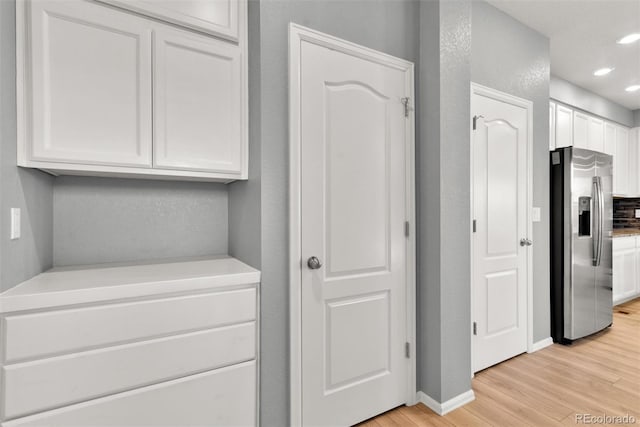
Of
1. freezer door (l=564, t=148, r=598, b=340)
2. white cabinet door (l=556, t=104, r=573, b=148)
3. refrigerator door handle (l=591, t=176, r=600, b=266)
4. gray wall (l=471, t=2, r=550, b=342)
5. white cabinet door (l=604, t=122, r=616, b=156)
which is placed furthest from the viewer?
white cabinet door (l=604, t=122, r=616, b=156)

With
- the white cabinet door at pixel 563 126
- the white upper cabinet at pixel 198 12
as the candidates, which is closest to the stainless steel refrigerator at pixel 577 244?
the white cabinet door at pixel 563 126

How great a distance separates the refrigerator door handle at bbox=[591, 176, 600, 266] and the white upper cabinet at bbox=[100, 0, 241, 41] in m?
3.50

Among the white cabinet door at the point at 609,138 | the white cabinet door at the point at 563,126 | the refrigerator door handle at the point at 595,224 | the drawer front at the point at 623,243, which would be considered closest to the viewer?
the refrigerator door handle at the point at 595,224

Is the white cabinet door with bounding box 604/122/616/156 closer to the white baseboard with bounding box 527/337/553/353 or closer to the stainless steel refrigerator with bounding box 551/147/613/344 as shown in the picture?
the stainless steel refrigerator with bounding box 551/147/613/344

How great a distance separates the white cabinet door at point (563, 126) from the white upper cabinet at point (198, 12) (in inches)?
151

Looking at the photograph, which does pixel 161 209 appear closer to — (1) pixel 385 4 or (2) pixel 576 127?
(1) pixel 385 4

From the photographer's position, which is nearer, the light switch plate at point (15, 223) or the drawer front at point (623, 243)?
the light switch plate at point (15, 223)

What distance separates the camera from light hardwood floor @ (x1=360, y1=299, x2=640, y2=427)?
6.16ft

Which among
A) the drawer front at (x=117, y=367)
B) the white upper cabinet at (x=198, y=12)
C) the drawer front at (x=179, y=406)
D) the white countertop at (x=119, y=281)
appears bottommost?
the drawer front at (x=179, y=406)

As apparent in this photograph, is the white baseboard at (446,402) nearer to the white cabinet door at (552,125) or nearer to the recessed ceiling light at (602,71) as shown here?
Answer: the white cabinet door at (552,125)

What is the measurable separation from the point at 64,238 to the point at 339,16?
1871 millimetres

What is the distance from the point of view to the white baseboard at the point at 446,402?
192cm

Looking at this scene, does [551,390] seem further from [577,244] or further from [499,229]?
[577,244]

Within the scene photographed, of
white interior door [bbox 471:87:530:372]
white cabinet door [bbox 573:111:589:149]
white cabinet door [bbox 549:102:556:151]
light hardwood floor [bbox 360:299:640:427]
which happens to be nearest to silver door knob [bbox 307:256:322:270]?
light hardwood floor [bbox 360:299:640:427]
